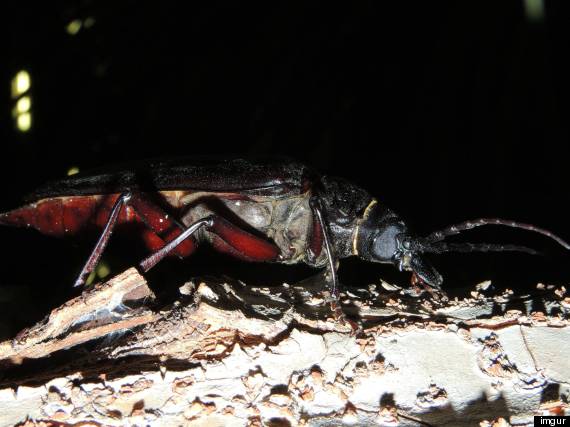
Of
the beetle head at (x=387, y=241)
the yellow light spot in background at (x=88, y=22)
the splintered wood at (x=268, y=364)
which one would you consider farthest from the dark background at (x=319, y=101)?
the splintered wood at (x=268, y=364)

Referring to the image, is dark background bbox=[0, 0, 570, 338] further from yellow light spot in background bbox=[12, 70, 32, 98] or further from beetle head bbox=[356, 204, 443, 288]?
beetle head bbox=[356, 204, 443, 288]

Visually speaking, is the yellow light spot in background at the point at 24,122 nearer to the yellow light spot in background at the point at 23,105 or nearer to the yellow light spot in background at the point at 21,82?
the yellow light spot in background at the point at 23,105

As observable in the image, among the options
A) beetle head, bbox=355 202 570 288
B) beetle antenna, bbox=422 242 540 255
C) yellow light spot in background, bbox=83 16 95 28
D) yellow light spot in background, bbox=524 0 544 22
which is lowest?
beetle antenna, bbox=422 242 540 255

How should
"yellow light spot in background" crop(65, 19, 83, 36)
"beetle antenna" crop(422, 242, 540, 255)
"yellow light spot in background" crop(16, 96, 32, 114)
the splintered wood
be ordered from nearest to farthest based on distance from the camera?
the splintered wood
"beetle antenna" crop(422, 242, 540, 255)
"yellow light spot in background" crop(16, 96, 32, 114)
"yellow light spot in background" crop(65, 19, 83, 36)

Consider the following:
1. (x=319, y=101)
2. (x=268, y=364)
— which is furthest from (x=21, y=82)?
(x=268, y=364)

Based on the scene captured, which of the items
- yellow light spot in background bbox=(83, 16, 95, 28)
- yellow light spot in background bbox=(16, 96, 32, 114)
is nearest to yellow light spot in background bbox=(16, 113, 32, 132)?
yellow light spot in background bbox=(16, 96, 32, 114)

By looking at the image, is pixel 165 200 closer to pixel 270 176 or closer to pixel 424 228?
pixel 270 176

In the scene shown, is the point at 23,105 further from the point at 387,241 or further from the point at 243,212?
the point at 387,241
